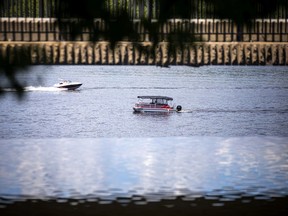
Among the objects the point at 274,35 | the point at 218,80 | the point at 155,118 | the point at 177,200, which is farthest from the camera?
the point at 218,80

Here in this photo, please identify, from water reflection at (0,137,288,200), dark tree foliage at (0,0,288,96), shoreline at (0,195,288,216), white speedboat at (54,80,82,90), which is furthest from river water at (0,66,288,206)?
shoreline at (0,195,288,216)

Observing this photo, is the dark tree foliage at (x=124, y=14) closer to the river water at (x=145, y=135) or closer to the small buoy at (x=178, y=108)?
the river water at (x=145, y=135)

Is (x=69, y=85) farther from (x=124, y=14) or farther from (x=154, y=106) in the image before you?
(x=124, y=14)

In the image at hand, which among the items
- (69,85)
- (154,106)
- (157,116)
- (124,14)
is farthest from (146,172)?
(69,85)

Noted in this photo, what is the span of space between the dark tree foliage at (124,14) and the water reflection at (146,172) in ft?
15.0

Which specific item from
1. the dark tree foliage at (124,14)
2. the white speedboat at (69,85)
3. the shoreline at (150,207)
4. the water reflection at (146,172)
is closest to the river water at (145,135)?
the water reflection at (146,172)

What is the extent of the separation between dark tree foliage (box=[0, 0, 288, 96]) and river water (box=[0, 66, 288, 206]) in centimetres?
21

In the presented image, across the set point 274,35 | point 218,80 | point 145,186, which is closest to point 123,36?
point 145,186

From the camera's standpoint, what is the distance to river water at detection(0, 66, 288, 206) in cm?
1452

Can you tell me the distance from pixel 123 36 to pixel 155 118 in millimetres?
32215

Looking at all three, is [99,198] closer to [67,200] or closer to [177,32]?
[67,200]

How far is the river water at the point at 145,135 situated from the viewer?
14516 millimetres

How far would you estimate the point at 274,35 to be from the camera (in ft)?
191

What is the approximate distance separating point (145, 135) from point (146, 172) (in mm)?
17500
